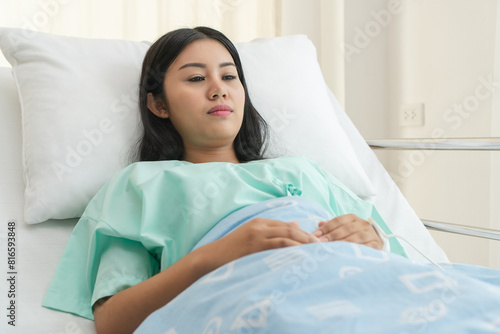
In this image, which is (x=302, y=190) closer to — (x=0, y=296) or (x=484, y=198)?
(x=0, y=296)

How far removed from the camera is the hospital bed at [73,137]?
1.24 metres

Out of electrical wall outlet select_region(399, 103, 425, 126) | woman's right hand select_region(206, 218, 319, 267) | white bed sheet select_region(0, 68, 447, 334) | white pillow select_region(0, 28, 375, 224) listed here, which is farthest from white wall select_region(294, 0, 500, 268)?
woman's right hand select_region(206, 218, 319, 267)

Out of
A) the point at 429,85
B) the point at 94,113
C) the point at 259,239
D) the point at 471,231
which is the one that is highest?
the point at 429,85

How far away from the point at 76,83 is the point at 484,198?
5.92ft

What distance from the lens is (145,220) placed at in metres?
1.10

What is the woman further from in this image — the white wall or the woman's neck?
the white wall

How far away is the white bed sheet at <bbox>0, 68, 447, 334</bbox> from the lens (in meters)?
1.05

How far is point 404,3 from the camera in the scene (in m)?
2.75

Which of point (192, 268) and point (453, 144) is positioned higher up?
point (453, 144)

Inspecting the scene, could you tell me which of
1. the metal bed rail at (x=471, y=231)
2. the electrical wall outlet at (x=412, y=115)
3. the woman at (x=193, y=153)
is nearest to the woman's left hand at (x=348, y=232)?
the woman at (x=193, y=153)

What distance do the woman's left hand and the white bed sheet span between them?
0.47m

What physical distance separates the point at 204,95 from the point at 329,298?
0.73 metres

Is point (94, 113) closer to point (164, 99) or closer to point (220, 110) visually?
point (164, 99)

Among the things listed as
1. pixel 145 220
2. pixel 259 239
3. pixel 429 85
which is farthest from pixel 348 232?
pixel 429 85
